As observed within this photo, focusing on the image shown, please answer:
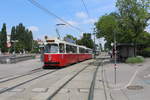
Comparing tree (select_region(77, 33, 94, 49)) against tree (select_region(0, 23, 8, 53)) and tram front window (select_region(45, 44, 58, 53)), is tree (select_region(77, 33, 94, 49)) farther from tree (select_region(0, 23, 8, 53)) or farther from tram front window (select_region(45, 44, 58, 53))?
tram front window (select_region(45, 44, 58, 53))

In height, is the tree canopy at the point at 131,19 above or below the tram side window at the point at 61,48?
above

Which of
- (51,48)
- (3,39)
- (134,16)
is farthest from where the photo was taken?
(3,39)

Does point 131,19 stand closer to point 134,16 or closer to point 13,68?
point 134,16

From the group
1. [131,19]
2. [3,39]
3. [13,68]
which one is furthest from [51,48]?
[3,39]

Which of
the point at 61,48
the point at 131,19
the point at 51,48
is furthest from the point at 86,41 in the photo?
the point at 51,48

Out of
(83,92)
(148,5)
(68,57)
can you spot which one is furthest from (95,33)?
(83,92)

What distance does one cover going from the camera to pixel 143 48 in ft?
161

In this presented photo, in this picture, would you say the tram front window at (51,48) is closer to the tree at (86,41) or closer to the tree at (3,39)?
the tree at (3,39)

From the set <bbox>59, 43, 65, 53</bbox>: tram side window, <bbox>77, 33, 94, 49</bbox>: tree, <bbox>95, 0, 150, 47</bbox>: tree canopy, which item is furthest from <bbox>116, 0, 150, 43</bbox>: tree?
<bbox>77, 33, 94, 49</bbox>: tree

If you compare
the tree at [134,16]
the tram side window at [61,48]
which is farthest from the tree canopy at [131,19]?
the tram side window at [61,48]

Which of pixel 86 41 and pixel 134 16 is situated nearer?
pixel 134 16

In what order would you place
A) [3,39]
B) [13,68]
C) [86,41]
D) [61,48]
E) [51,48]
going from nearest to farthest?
[13,68] < [51,48] < [61,48] < [3,39] < [86,41]

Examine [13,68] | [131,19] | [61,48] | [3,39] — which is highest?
[3,39]

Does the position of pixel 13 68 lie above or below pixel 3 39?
below
